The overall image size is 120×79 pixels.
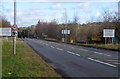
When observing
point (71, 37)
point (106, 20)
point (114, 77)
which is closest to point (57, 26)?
point (71, 37)

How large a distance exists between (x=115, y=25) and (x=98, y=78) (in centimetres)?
4468

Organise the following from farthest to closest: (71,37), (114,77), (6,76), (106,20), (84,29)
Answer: (71,37), (84,29), (106,20), (114,77), (6,76)

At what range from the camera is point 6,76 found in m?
10.2

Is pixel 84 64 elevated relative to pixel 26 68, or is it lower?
lower

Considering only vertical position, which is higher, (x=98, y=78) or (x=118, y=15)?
(x=118, y=15)

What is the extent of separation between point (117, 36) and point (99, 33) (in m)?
3.77

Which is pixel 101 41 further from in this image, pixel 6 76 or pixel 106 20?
pixel 6 76

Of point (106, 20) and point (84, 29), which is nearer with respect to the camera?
point (106, 20)

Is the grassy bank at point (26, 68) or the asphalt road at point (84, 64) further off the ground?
the grassy bank at point (26, 68)

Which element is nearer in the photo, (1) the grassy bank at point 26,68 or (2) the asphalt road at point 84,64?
(1) the grassy bank at point 26,68

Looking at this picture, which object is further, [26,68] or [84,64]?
[84,64]

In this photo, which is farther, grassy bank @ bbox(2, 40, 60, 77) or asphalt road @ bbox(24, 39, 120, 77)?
asphalt road @ bbox(24, 39, 120, 77)

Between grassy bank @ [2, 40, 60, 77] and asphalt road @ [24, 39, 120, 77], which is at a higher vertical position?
grassy bank @ [2, 40, 60, 77]

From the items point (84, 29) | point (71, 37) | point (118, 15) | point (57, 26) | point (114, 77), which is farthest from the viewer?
point (57, 26)
